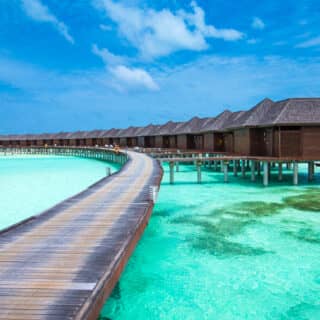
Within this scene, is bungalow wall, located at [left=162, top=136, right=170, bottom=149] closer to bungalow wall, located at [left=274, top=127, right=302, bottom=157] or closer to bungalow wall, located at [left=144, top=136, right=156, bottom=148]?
bungalow wall, located at [left=144, top=136, right=156, bottom=148]

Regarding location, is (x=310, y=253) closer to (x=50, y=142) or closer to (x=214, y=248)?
(x=214, y=248)

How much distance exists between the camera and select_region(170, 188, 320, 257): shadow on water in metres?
8.52

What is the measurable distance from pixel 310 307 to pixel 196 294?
1.98m

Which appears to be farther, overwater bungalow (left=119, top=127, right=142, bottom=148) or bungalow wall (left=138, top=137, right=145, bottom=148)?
overwater bungalow (left=119, top=127, right=142, bottom=148)

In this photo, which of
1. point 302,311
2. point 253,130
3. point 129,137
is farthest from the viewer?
point 129,137

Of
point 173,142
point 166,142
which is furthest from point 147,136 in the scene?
point 173,142

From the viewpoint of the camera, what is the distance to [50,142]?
2638 inches

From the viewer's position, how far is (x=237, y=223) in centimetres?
1073

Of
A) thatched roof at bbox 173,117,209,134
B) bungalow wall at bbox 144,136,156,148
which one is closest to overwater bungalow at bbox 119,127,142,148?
bungalow wall at bbox 144,136,156,148

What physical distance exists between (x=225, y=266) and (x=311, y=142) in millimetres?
12614

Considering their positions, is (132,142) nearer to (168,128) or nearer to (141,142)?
(141,142)

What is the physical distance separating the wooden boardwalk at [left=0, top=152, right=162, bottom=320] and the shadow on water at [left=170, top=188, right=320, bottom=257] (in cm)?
218

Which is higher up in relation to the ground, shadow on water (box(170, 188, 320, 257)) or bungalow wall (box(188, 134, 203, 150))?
bungalow wall (box(188, 134, 203, 150))

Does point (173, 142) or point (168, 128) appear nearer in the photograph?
point (173, 142)
